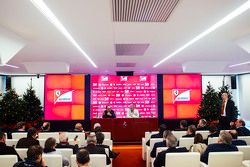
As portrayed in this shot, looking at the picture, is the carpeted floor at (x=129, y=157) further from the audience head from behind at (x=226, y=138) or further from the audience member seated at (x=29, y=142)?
the audience head from behind at (x=226, y=138)

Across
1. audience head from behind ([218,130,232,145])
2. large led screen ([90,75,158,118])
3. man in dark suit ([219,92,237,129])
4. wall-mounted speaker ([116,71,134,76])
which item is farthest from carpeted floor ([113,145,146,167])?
wall-mounted speaker ([116,71,134,76])

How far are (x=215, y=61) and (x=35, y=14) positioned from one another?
24.3 ft

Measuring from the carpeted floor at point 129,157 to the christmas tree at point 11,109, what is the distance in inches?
178

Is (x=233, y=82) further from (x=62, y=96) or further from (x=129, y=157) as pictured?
(x=129, y=157)

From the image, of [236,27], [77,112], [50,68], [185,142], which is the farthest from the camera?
[77,112]

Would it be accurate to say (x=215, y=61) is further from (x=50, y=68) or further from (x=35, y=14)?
(x=35, y=14)

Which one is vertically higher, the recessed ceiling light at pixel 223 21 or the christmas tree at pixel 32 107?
the recessed ceiling light at pixel 223 21

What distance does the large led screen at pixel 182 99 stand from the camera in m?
13.7

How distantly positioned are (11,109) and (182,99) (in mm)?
7825

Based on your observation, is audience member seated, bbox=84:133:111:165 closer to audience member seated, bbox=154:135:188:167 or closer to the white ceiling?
audience member seated, bbox=154:135:188:167

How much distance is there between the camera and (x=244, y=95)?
1528 centimetres

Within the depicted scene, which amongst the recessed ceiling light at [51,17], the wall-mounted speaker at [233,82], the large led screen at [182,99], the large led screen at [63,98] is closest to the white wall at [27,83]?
the large led screen at [63,98]

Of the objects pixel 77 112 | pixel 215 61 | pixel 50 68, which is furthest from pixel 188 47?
pixel 77 112

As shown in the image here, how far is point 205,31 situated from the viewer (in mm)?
5340
